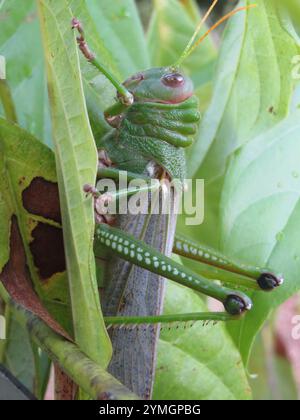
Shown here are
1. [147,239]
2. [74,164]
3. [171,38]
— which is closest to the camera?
[74,164]

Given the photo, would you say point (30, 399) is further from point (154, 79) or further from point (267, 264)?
point (154, 79)

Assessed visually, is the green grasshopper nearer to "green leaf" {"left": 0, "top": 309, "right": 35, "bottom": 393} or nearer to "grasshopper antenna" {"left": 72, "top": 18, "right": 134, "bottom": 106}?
"grasshopper antenna" {"left": 72, "top": 18, "right": 134, "bottom": 106}

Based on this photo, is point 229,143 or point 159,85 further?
point 229,143

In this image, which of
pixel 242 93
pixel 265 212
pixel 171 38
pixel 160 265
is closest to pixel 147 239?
pixel 160 265

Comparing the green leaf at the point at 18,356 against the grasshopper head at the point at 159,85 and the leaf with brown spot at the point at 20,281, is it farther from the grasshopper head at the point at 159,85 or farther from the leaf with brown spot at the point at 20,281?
the grasshopper head at the point at 159,85

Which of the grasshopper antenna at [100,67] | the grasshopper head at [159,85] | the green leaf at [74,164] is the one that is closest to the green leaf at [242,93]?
the grasshopper head at [159,85]

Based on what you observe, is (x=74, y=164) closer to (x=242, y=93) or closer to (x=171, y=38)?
(x=242, y=93)
